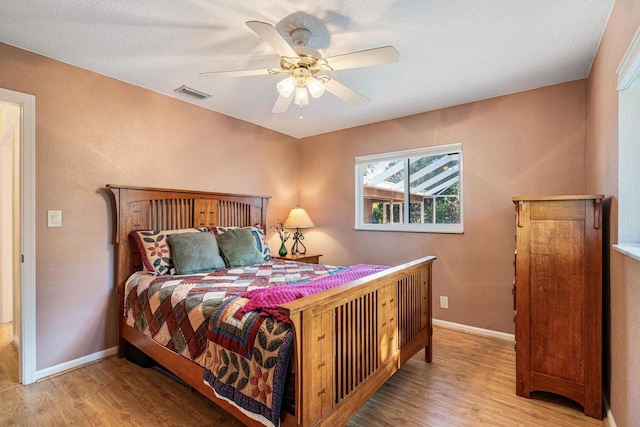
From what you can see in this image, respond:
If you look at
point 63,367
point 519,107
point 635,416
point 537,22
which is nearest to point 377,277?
point 635,416

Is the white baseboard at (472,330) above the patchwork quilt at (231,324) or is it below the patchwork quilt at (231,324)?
below

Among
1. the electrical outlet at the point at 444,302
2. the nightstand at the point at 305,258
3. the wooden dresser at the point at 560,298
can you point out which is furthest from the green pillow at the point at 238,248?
the wooden dresser at the point at 560,298

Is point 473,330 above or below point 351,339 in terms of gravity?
below

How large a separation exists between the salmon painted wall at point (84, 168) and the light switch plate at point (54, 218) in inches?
→ 1.0

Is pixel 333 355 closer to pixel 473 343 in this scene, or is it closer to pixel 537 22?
pixel 473 343

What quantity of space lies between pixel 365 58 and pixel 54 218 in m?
2.56

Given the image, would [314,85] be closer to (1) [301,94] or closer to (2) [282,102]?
(1) [301,94]

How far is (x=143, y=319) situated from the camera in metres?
2.29

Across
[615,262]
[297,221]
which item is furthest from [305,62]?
[297,221]

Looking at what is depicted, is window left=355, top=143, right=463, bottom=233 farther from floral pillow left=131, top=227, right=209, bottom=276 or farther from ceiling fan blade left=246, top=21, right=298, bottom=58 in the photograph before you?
floral pillow left=131, top=227, right=209, bottom=276

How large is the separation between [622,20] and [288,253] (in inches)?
149

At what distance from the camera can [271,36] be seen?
1.63 metres

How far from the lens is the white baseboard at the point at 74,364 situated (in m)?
2.34

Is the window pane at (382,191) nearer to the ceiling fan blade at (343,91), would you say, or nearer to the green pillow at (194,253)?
the ceiling fan blade at (343,91)
